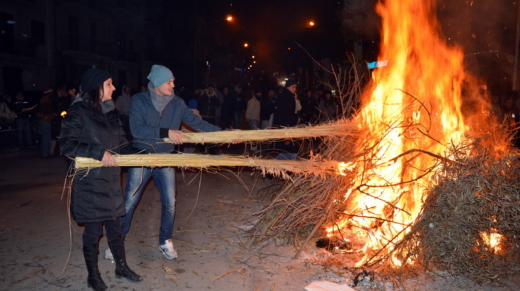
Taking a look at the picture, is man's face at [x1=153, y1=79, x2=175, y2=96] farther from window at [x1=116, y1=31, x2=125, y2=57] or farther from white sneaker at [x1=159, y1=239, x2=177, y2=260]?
window at [x1=116, y1=31, x2=125, y2=57]

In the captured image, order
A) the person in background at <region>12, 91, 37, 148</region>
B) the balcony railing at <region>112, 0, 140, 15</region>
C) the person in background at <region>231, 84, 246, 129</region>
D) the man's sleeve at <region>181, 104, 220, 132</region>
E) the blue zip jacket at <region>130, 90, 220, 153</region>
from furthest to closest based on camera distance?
the balcony railing at <region>112, 0, 140, 15</region> → the person in background at <region>231, 84, 246, 129</region> → the person in background at <region>12, 91, 37, 148</region> → the man's sleeve at <region>181, 104, 220, 132</region> → the blue zip jacket at <region>130, 90, 220, 153</region>

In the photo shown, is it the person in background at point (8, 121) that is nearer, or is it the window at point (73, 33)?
the person in background at point (8, 121)

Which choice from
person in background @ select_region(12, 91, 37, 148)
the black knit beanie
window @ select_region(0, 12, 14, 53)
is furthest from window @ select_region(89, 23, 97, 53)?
the black knit beanie

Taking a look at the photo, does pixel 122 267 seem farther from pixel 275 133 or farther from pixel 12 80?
pixel 12 80

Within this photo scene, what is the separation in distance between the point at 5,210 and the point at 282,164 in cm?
467

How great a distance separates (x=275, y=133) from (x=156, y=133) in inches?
49.6

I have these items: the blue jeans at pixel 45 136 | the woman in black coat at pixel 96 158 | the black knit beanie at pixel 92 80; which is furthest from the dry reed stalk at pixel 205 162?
the blue jeans at pixel 45 136

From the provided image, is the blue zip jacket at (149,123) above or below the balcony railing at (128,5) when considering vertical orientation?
below

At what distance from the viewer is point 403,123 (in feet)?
15.8

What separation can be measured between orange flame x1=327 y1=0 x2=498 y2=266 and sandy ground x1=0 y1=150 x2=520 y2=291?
73 cm

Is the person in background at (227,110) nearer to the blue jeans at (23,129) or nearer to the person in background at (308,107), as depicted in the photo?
the person in background at (308,107)

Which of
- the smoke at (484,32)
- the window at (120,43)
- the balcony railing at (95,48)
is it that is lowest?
the smoke at (484,32)

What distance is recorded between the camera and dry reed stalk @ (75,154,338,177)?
11.4 ft

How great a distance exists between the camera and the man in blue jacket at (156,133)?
407 centimetres
